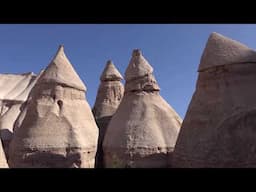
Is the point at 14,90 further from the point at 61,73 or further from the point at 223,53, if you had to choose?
the point at 223,53

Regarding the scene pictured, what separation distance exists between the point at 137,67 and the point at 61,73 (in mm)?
3219

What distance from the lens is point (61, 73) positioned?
10164 millimetres

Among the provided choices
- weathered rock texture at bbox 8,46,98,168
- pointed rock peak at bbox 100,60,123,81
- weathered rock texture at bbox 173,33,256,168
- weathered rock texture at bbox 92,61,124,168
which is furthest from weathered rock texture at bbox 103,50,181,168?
pointed rock peak at bbox 100,60,123,81

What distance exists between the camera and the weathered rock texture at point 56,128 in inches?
331

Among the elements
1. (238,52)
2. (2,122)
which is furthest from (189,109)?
(2,122)

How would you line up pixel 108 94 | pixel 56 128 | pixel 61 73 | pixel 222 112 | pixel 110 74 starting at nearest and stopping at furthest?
pixel 222 112
pixel 56 128
pixel 61 73
pixel 108 94
pixel 110 74

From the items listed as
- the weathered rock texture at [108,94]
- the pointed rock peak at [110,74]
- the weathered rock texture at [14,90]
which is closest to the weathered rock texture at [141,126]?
the weathered rock texture at [108,94]

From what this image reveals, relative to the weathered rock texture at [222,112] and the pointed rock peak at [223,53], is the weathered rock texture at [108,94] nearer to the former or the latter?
the weathered rock texture at [222,112]

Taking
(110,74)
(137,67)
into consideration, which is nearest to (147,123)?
(137,67)
